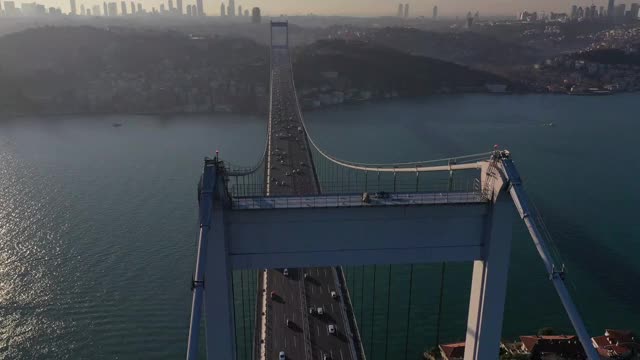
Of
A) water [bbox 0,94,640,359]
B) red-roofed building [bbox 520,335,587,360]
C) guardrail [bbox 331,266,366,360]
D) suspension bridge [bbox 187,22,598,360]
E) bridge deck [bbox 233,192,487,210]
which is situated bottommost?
water [bbox 0,94,640,359]

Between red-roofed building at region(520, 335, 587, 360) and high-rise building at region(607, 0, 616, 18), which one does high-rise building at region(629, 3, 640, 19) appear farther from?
red-roofed building at region(520, 335, 587, 360)

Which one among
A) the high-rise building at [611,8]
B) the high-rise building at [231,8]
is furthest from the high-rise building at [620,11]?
the high-rise building at [231,8]

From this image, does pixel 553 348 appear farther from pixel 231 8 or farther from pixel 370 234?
pixel 231 8

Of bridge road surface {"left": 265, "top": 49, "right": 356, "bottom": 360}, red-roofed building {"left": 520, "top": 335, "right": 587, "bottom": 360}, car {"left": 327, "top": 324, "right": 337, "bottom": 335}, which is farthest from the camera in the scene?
red-roofed building {"left": 520, "top": 335, "right": 587, "bottom": 360}

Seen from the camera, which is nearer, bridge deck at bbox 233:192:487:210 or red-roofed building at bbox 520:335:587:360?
bridge deck at bbox 233:192:487:210

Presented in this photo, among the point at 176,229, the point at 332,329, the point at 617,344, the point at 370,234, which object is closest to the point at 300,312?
the point at 332,329

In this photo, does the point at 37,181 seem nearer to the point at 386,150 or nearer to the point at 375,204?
the point at 386,150

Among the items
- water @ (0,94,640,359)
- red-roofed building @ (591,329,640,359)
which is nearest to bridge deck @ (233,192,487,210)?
water @ (0,94,640,359)
